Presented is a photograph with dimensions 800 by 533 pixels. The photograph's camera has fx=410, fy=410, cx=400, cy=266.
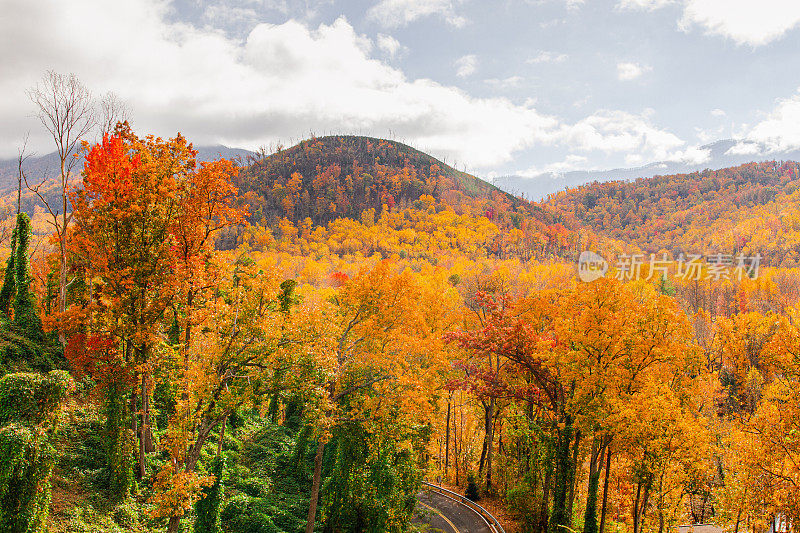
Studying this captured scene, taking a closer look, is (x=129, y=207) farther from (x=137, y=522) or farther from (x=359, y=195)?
(x=359, y=195)

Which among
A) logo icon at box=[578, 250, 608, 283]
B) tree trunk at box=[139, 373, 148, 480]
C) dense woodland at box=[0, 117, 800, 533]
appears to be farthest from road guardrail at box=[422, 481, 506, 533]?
logo icon at box=[578, 250, 608, 283]

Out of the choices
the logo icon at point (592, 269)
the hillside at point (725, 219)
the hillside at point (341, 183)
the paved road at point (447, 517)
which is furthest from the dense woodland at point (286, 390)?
the hillside at point (341, 183)

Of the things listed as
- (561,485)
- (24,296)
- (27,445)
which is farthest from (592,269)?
(24,296)

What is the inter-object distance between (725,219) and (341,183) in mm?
145541

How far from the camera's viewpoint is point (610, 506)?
23109mm

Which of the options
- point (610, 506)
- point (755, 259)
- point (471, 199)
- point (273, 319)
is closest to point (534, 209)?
point (471, 199)

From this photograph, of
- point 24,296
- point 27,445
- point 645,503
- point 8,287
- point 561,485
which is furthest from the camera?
point 8,287

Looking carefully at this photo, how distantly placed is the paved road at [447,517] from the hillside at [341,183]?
12961 centimetres

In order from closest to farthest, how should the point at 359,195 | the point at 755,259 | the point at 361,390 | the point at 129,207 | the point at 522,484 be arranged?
the point at 129,207 < the point at 361,390 < the point at 522,484 < the point at 755,259 < the point at 359,195

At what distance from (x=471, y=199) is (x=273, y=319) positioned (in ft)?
533

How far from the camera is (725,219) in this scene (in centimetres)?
15062

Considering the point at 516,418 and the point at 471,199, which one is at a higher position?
the point at 471,199

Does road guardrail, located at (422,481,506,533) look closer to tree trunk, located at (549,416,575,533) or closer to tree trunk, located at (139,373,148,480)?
tree trunk, located at (549,416,575,533)

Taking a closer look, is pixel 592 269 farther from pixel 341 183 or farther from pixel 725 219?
pixel 725 219
